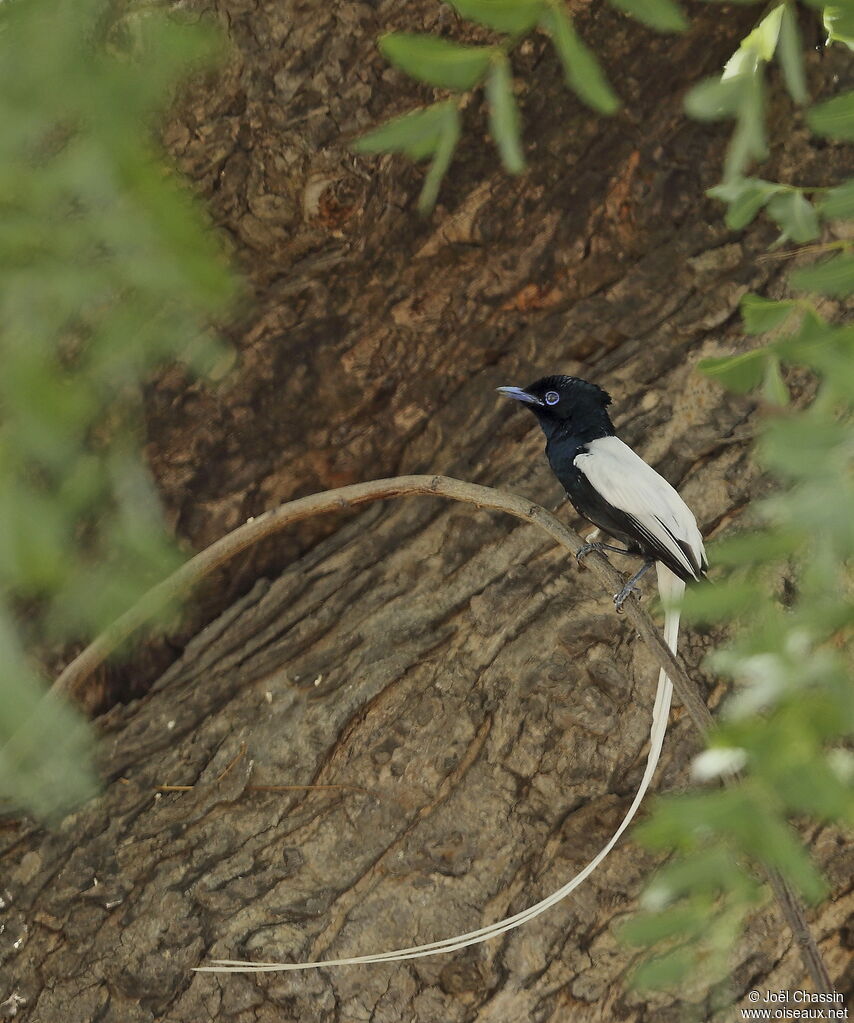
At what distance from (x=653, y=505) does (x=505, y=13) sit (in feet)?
3.60

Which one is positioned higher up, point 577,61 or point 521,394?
point 577,61

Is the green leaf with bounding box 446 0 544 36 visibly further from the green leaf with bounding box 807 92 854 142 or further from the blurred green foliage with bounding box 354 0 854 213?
the green leaf with bounding box 807 92 854 142

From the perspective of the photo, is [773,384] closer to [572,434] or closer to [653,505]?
[653,505]

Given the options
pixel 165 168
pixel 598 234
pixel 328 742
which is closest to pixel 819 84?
pixel 598 234

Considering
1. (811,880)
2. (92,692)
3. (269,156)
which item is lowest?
(92,692)

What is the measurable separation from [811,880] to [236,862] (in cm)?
132

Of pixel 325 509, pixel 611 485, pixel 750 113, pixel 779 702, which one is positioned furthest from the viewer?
pixel 611 485

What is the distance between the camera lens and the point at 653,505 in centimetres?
205

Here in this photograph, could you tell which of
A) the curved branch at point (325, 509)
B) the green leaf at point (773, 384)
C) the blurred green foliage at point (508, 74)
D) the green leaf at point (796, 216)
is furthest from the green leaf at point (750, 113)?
the curved branch at point (325, 509)

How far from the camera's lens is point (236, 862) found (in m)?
1.98

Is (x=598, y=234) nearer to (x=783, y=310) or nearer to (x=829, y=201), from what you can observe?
(x=783, y=310)

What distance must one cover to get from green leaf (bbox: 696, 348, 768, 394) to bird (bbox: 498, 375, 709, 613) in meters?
0.40

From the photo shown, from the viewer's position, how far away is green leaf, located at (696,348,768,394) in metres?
1.66

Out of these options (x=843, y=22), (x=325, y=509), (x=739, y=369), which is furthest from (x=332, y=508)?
(x=843, y=22)
